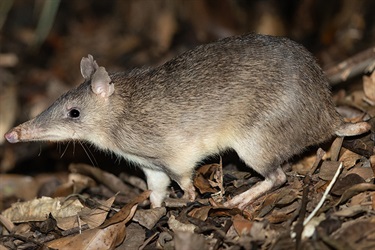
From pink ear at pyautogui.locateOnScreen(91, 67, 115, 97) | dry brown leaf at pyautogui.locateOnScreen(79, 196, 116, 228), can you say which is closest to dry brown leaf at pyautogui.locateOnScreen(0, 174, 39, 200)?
dry brown leaf at pyautogui.locateOnScreen(79, 196, 116, 228)

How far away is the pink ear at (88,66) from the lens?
6.69 metres

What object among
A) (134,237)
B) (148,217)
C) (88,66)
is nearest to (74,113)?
(88,66)

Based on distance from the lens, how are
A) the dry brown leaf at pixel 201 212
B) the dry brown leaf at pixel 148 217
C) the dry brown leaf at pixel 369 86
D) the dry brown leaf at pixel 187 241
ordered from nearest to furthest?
1. the dry brown leaf at pixel 187 241
2. the dry brown leaf at pixel 201 212
3. the dry brown leaf at pixel 148 217
4. the dry brown leaf at pixel 369 86

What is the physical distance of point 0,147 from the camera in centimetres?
965

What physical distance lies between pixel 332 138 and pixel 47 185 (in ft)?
11.9

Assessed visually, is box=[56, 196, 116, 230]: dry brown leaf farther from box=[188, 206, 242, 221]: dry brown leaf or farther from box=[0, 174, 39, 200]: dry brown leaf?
box=[0, 174, 39, 200]: dry brown leaf

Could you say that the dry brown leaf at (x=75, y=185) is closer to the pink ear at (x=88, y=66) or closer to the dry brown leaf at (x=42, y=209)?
the dry brown leaf at (x=42, y=209)

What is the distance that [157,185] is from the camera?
677 centimetres

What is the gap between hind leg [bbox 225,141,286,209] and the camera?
6.05 m

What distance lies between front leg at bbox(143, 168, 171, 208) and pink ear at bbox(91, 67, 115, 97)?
886 mm

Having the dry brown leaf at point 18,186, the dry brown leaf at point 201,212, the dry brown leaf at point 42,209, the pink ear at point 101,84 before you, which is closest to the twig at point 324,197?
the dry brown leaf at point 201,212

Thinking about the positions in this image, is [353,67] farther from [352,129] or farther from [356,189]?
[356,189]

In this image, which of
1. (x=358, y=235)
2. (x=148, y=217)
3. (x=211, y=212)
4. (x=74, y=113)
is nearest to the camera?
(x=358, y=235)

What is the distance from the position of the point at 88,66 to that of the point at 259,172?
6.64ft
